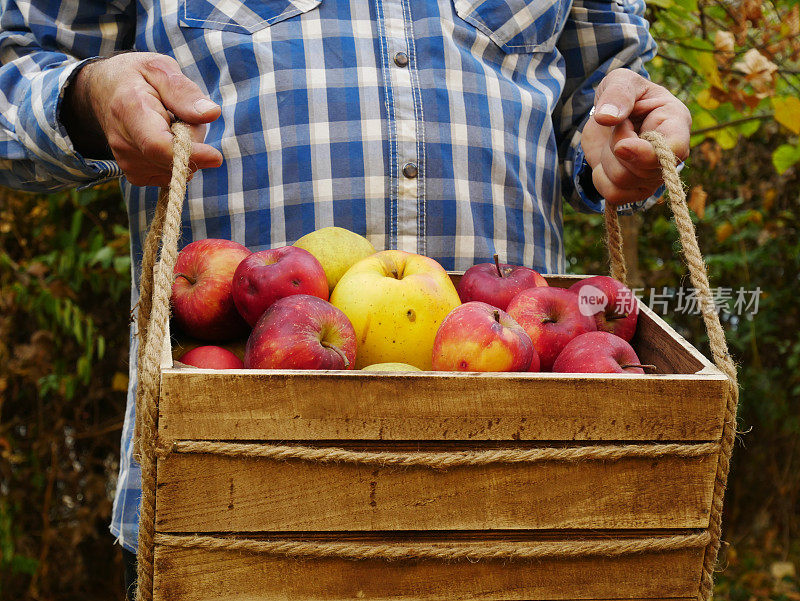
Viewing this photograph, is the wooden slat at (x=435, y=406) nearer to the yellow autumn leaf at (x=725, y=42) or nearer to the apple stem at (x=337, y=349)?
the apple stem at (x=337, y=349)

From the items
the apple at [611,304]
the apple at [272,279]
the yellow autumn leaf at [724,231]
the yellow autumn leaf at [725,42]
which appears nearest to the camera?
the apple at [272,279]

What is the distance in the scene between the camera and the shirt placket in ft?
4.50

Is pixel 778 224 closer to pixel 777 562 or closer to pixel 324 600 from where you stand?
pixel 777 562

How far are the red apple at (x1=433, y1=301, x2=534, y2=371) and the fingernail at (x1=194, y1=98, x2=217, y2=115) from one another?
1.30ft

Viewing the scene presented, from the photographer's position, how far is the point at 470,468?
2.62 ft

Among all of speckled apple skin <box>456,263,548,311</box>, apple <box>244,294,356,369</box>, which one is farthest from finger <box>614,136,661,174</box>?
apple <box>244,294,356,369</box>

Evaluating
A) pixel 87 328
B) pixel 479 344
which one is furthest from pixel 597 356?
pixel 87 328

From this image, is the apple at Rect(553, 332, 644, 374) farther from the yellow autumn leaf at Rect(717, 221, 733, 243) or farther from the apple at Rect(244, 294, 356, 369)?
the yellow autumn leaf at Rect(717, 221, 733, 243)

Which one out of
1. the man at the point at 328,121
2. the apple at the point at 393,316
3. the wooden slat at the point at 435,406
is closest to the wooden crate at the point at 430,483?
the wooden slat at the point at 435,406

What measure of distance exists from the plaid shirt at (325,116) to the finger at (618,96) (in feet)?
1.01

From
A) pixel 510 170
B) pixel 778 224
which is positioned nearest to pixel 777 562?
pixel 778 224

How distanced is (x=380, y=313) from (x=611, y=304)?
35 centimetres

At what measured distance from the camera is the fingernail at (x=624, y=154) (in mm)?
1063

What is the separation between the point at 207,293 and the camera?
1.06 meters
